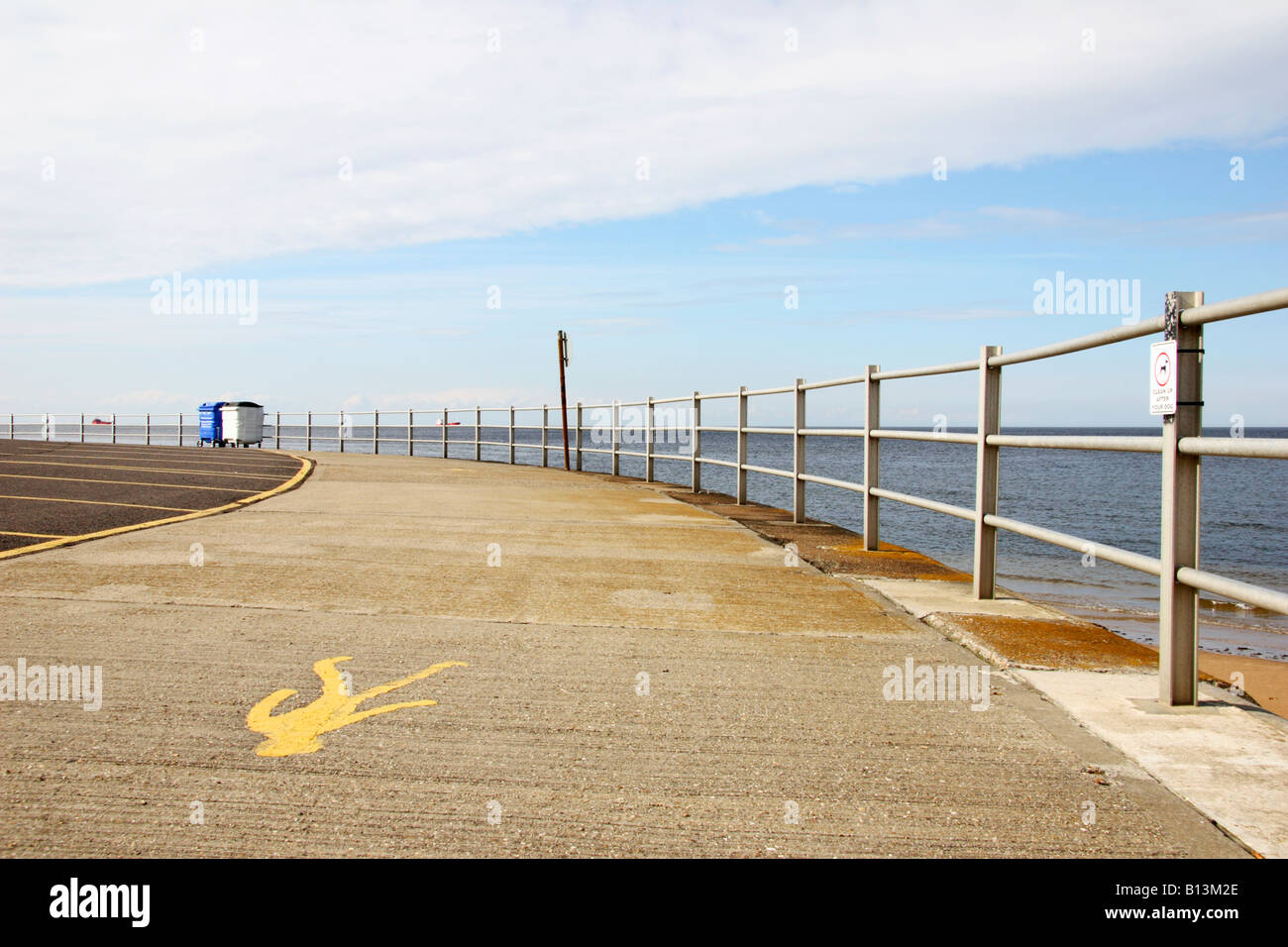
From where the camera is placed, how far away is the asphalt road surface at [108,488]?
849 cm

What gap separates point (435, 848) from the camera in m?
2.62

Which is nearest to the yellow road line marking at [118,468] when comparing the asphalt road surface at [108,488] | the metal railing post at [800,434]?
the asphalt road surface at [108,488]

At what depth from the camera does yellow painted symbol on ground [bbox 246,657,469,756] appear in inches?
132

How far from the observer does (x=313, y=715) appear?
3.63 metres

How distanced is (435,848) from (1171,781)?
223cm

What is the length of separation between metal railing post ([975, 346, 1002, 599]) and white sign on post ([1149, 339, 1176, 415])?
1833 mm

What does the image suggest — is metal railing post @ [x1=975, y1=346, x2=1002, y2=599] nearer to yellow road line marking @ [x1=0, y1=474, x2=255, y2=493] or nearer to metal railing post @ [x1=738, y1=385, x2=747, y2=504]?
metal railing post @ [x1=738, y1=385, x2=747, y2=504]

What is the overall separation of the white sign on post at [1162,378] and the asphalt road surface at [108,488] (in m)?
7.00

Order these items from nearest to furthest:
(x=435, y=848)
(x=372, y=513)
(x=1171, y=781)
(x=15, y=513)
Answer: (x=435, y=848) < (x=1171, y=781) < (x=15, y=513) < (x=372, y=513)

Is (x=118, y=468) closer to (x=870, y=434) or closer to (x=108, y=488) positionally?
(x=108, y=488)

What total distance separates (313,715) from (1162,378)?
3439 millimetres

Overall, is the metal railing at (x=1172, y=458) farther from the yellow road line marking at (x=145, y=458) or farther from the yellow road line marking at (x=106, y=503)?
the yellow road line marking at (x=145, y=458)

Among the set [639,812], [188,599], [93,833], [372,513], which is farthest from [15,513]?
[639,812]
